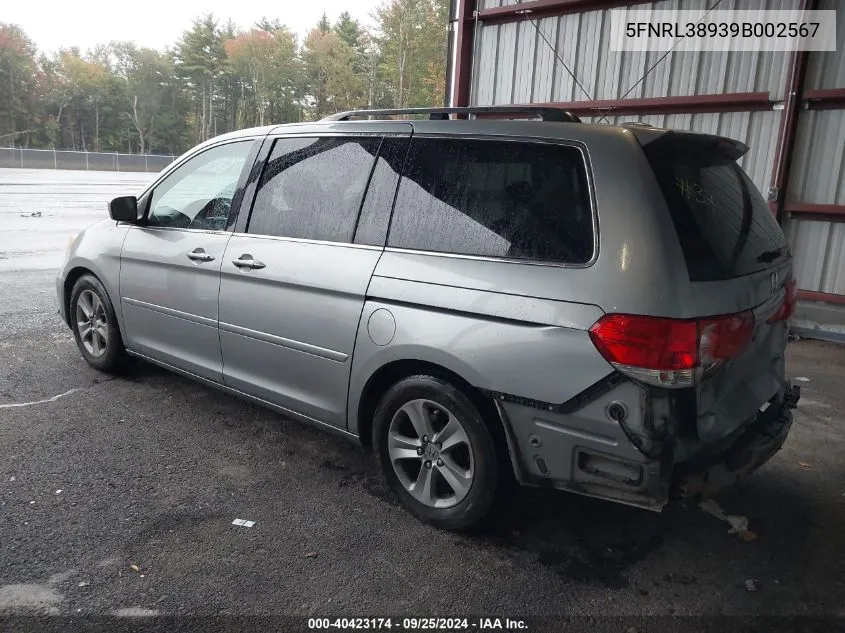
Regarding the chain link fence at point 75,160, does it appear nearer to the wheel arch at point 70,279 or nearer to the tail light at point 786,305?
the wheel arch at point 70,279

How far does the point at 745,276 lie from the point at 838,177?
5837 mm

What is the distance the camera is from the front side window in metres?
3.96

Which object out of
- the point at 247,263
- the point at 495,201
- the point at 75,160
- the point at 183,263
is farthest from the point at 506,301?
the point at 75,160

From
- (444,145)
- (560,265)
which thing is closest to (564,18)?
(444,145)

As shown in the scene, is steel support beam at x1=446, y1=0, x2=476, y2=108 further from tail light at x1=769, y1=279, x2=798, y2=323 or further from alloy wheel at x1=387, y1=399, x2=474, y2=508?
alloy wheel at x1=387, y1=399, x2=474, y2=508

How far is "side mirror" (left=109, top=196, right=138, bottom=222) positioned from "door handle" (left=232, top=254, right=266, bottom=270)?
3.98 ft

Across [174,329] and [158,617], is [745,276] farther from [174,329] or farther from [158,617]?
[174,329]

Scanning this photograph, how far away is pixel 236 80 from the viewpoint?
71.6 meters

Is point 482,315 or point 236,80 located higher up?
point 236,80

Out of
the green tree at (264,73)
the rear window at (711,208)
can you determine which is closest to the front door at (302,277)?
the rear window at (711,208)

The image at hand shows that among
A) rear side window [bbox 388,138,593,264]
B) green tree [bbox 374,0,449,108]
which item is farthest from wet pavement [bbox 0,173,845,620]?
green tree [bbox 374,0,449,108]

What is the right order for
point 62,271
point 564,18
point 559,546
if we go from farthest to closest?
point 564,18 → point 62,271 → point 559,546

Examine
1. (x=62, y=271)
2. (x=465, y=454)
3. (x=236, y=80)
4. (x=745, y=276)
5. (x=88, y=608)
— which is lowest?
(x=88, y=608)

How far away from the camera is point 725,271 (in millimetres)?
2523
